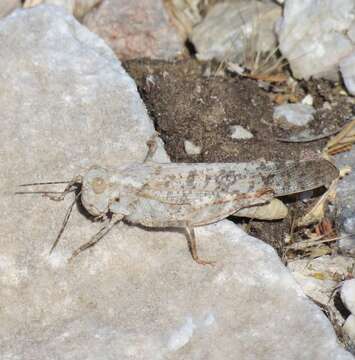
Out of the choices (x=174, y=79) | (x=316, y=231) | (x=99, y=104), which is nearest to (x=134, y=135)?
(x=99, y=104)

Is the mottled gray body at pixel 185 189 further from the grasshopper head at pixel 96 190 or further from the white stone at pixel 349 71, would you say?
the white stone at pixel 349 71

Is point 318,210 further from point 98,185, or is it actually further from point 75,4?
point 75,4

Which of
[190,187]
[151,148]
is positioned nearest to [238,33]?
[151,148]

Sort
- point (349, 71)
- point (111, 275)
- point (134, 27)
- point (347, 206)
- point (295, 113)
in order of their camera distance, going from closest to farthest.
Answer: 1. point (111, 275)
2. point (347, 206)
3. point (295, 113)
4. point (349, 71)
5. point (134, 27)

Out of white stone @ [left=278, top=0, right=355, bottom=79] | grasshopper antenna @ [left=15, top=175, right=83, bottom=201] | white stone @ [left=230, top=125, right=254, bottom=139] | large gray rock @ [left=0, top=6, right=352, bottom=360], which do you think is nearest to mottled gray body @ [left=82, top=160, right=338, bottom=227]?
large gray rock @ [left=0, top=6, right=352, bottom=360]

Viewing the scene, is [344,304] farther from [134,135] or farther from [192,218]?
[134,135]

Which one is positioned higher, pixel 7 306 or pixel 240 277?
pixel 240 277

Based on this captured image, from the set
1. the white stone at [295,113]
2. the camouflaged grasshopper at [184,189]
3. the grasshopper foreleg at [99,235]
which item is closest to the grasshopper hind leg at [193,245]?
the camouflaged grasshopper at [184,189]
